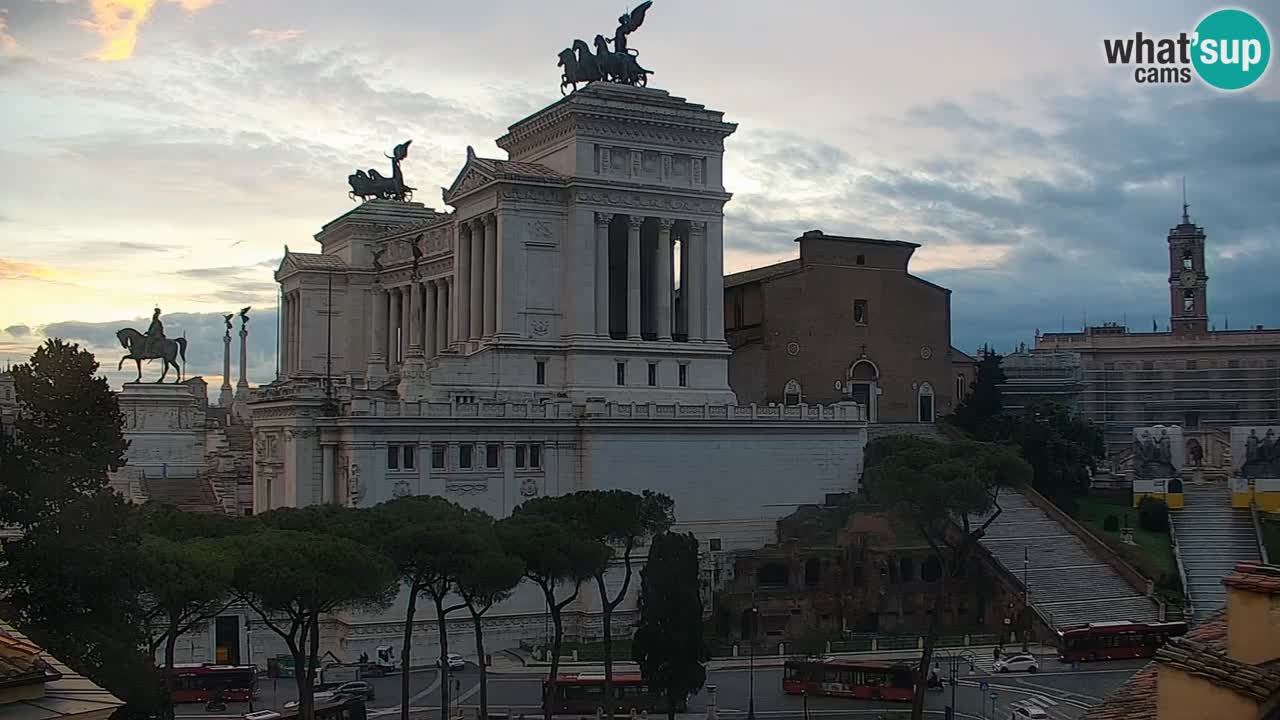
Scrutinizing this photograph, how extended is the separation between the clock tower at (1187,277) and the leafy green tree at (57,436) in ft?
356

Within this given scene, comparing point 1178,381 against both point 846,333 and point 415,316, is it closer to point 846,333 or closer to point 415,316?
point 846,333

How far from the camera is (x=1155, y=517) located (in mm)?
81188

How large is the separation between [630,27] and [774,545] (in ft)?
97.6

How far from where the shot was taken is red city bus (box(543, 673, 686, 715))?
5369cm

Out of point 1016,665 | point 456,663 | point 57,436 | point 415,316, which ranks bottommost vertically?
point 1016,665

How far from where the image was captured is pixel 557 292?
76.2m

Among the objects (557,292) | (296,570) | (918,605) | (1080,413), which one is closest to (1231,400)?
(1080,413)

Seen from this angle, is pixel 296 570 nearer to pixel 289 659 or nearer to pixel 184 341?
pixel 289 659

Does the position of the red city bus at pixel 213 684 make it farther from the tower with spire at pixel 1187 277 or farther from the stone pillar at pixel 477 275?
the tower with spire at pixel 1187 277

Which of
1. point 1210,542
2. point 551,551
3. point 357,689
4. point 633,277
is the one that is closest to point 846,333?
point 633,277

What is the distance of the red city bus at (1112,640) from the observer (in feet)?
209

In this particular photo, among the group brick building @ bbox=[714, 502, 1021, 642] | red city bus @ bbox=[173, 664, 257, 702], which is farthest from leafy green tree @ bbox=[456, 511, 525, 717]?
brick building @ bbox=[714, 502, 1021, 642]

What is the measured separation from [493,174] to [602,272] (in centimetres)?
768

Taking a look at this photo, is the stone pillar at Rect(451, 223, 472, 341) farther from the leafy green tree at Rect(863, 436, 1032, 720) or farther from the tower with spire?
the tower with spire
